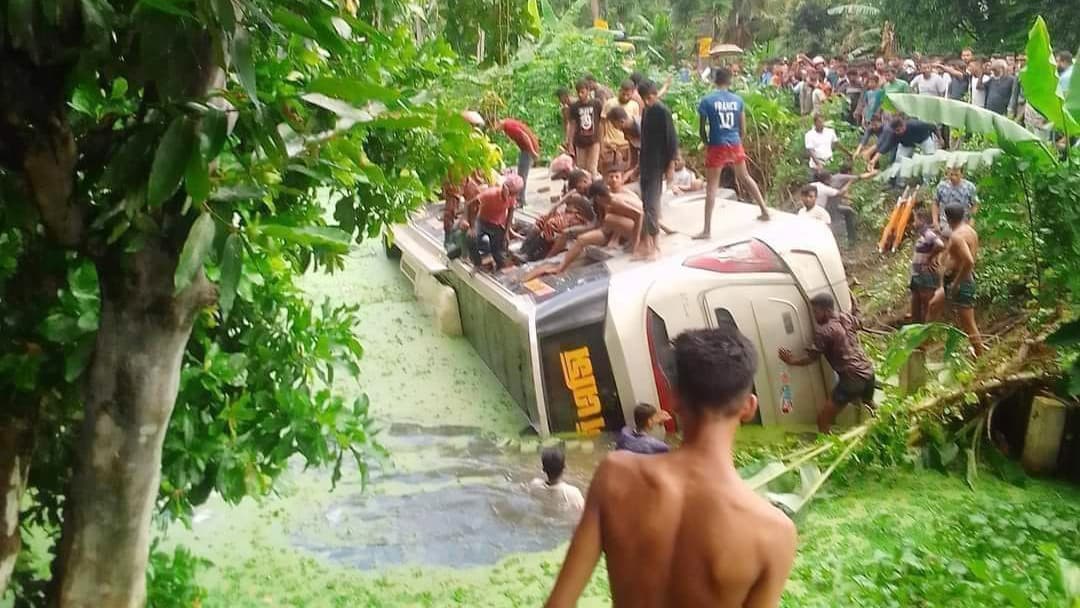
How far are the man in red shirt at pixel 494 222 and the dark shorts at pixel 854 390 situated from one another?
3640mm

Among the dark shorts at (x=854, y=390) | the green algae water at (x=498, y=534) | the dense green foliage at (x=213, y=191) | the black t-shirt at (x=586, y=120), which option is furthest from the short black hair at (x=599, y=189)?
the dense green foliage at (x=213, y=191)

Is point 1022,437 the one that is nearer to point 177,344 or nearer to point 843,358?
point 843,358

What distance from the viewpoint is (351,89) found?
190 cm

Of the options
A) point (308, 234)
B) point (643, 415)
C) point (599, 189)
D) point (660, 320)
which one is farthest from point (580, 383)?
point (308, 234)

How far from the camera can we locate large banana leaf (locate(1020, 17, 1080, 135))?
5.06 meters

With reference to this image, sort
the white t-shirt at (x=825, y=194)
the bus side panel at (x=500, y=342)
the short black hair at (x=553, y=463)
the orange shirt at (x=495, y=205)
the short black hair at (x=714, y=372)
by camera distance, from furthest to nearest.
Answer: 1. the white t-shirt at (x=825, y=194)
2. the orange shirt at (x=495, y=205)
3. the bus side panel at (x=500, y=342)
4. the short black hair at (x=553, y=463)
5. the short black hair at (x=714, y=372)

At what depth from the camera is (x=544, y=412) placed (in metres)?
8.01

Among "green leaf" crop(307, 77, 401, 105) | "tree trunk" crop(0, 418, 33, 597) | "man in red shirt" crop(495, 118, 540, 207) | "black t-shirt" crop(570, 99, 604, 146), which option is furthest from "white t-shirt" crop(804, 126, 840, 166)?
"green leaf" crop(307, 77, 401, 105)

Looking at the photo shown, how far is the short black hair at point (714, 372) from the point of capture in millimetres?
2104

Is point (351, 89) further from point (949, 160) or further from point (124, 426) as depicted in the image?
point (949, 160)

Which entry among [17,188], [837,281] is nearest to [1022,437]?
[837,281]

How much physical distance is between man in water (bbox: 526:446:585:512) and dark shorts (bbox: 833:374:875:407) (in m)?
2.15

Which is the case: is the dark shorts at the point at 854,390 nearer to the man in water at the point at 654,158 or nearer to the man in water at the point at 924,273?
the man in water at the point at 924,273

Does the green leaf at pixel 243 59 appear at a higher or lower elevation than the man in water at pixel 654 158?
higher
